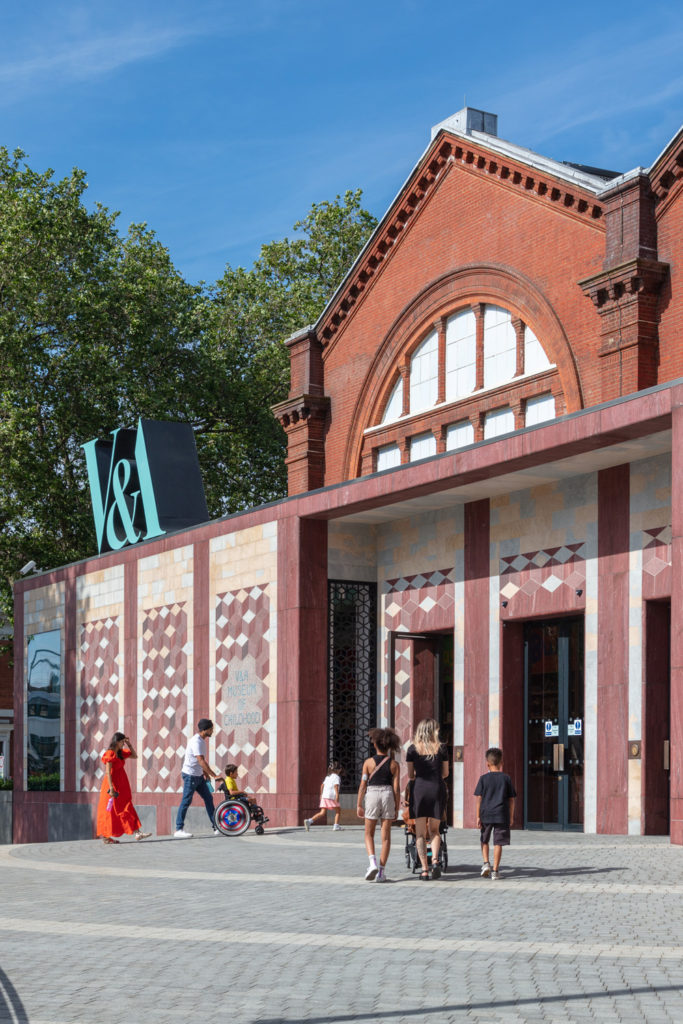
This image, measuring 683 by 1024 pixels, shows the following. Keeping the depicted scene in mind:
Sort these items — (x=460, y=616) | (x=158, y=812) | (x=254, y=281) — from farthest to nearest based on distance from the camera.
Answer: (x=254, y=281), (x=158, y=812), (x=460, y=616)

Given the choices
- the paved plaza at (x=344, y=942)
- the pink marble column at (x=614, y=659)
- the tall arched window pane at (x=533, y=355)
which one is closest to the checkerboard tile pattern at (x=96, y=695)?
the tall arched window pane at (x=533, y=355)

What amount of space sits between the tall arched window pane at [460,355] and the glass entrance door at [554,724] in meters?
Answer: 7.29

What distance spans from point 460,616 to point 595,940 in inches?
541

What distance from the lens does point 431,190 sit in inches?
1164

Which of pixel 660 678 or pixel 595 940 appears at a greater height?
pixel 660 678

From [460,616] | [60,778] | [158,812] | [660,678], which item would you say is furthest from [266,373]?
[660,678]

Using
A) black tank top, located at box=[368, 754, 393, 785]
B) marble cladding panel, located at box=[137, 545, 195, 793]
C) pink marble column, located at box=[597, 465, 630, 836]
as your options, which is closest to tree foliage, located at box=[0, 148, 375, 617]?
marble cladding panel, located at box=[137, 545, 195, 793]

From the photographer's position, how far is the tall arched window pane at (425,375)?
95.2 feet

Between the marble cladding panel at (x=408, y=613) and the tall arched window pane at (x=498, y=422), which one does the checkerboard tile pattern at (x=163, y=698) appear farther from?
the tall arched window pane at (x=498, y=422)

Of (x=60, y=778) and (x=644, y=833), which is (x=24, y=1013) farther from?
(x=60, y=778)

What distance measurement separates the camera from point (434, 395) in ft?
95.0

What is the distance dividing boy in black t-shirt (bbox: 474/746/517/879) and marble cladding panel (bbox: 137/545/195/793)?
13924 millimetres

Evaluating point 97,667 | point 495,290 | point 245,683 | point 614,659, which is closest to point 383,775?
point 614,659

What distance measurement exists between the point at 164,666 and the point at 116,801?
25.9ft
